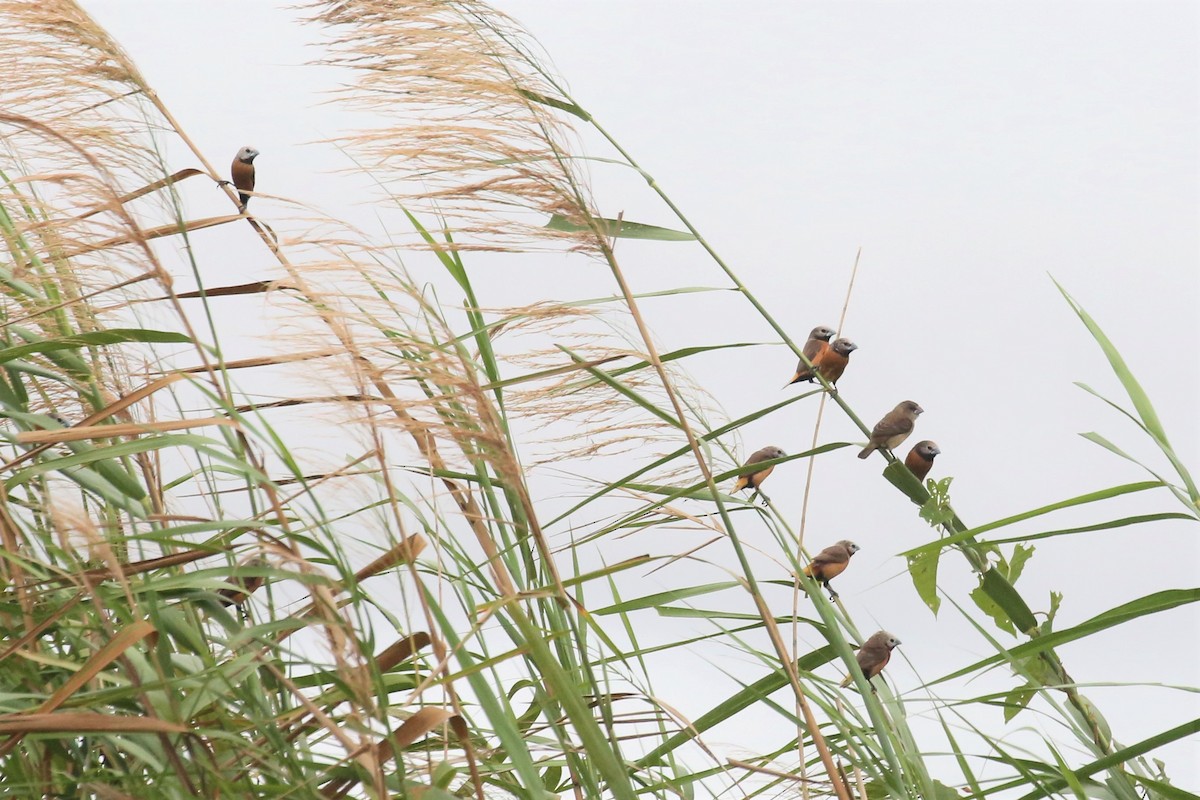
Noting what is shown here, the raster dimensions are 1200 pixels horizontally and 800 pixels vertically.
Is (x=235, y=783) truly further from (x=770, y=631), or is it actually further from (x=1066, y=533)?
(x=1066, y=533)

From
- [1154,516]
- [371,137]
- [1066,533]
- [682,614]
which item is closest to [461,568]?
[682,614]

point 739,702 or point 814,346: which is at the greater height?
point 814,346

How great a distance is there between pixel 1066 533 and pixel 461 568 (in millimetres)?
761

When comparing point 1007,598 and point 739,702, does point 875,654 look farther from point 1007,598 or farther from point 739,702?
point 739,702

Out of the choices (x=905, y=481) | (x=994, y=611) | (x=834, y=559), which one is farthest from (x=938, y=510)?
(x=834, y=559)

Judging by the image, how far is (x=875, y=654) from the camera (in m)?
1.94

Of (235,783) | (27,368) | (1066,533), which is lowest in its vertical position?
(1066,533)

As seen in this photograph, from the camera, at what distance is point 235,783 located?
133 cm

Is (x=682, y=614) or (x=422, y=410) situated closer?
(x=422, y=410)

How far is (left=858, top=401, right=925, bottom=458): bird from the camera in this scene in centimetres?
195

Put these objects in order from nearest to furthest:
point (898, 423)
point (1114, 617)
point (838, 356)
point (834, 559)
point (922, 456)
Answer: point (1114, 617)
point (898, 423)
point (922, 456)
point (838, 356)
point (834, 559)

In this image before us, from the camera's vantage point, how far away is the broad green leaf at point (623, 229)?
1382 millimetres

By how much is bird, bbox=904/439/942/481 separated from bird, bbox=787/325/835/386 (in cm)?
27

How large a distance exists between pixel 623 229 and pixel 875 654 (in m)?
0.90
